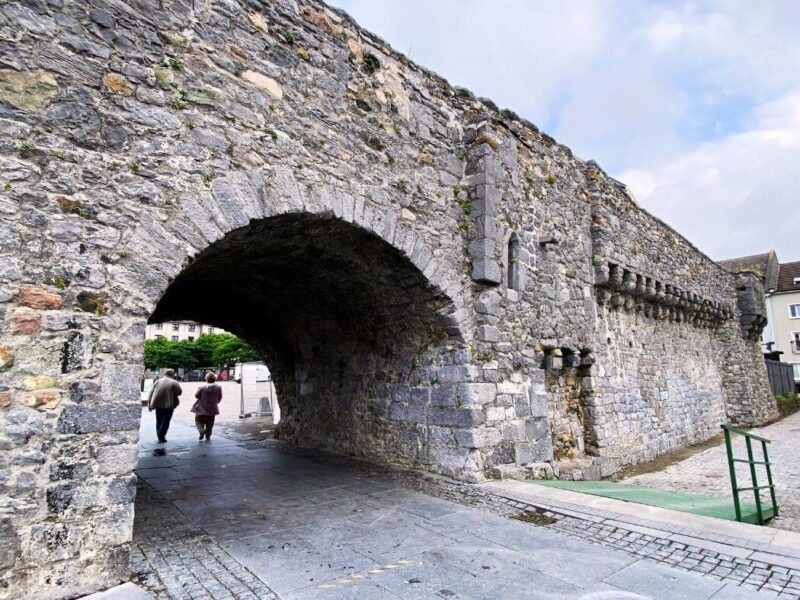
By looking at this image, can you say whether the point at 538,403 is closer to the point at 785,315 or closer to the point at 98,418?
the point at 98,418

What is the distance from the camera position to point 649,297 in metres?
10.1

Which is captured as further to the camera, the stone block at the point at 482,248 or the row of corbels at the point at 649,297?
the row of corbels at the point at 649,297

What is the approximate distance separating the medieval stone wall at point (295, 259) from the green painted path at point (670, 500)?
0.77 m

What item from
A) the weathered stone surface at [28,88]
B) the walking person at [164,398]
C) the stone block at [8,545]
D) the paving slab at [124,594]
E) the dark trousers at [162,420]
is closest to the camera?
the stone block at [8,545]

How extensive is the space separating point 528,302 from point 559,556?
3.80 meters

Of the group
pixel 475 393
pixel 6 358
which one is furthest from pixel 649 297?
pixel 6 358

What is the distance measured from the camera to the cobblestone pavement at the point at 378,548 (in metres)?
2.79

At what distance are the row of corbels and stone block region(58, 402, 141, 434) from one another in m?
7.38

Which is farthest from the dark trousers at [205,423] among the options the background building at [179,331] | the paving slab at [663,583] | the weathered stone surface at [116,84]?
the background building at [179,331]

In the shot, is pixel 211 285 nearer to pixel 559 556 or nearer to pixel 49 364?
pixel 49 364

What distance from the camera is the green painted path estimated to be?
4.37m

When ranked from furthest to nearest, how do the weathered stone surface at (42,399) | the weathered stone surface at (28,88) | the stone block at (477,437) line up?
the stone block at (477,437)
the weathered stone surface at (28,88)
the weathered stone surface at (42,399)

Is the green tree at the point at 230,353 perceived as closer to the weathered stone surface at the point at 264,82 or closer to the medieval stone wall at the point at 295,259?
the medieval stone wall at the point at 295,259

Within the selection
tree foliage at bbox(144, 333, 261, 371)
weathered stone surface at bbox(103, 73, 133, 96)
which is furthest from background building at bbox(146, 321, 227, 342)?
weathered stone surface at bbox(103, 73, 133, 96)
